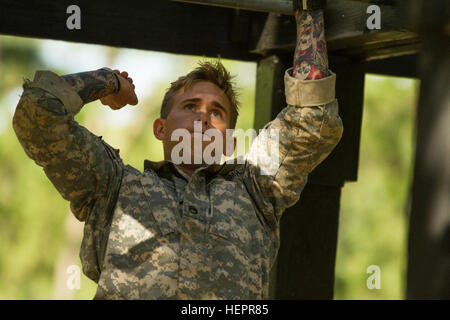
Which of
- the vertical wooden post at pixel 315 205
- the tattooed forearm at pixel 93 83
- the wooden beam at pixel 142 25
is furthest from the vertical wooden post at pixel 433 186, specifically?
the wooden beam at pixel 142 25

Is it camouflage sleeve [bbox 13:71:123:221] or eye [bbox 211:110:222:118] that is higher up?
eye [bbox 211:110:222:118]

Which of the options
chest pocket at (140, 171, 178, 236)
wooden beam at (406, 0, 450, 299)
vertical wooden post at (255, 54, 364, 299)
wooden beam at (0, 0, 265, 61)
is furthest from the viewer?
vertical wooden post at (255, 54, 364, 299)

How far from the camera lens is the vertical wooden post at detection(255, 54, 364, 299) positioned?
3.41m

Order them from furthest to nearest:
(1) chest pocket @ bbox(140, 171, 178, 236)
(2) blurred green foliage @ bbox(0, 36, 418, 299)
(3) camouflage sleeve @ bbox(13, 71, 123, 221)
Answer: (2) blurred green foliage @ bbox(0, 36, 418, 299)
(1) chest pocket @ bbox(140, 171, 178, 236)
(3) camouflage sleeve @ bbox(13, 71, 123, 221)

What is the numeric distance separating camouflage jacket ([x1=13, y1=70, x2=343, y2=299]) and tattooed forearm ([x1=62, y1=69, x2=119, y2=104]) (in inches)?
2.3

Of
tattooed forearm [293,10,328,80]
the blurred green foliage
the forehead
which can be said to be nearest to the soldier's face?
the forehead

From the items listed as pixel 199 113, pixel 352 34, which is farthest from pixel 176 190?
pixel 352 34

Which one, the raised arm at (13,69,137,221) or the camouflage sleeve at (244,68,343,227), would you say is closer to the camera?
the raised arm at (13,69,137,221)

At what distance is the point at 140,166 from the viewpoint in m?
14.0

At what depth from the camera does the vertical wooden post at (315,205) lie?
3410mm

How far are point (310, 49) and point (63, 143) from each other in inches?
35.9
